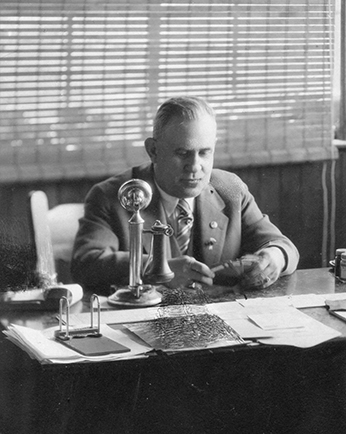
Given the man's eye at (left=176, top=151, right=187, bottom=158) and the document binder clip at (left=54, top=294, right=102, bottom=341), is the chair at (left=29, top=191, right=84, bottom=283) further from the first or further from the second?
the man's eye at (left=176, top=151, right=187, bottom=158)

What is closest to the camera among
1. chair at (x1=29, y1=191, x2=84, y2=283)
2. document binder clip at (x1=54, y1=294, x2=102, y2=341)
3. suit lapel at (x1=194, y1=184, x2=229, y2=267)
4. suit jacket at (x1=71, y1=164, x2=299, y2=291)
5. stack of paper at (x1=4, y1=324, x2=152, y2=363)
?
stack of paper at (x1=4, y1=324, x2=152, y2=363)

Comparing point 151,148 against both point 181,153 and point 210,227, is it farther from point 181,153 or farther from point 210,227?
point 210,227

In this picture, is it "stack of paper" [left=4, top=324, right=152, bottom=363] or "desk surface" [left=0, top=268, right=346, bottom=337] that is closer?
"stack of paper" [left=4, top=324, right=152, bottom=363]

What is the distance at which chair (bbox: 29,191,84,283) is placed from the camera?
1922 millimetres

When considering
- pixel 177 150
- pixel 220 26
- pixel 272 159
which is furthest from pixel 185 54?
pixel 272 159

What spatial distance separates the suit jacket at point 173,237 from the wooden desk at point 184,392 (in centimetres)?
22

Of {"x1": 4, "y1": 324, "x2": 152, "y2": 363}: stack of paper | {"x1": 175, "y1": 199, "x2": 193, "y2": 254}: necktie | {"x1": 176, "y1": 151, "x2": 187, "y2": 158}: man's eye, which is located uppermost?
{"x1": 176, "y1": 151, "x2": 187, "y2": 158}: man's eye

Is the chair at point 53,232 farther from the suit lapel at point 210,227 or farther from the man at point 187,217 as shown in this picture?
the suit lapel at point 210,227

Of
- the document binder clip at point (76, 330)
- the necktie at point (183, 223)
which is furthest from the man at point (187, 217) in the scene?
the document binder clip at point (76, 330)

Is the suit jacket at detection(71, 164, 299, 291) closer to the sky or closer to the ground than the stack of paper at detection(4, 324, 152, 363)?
closer to the sky

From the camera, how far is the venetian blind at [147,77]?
6.05 ft

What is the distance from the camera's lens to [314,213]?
226 centimetres

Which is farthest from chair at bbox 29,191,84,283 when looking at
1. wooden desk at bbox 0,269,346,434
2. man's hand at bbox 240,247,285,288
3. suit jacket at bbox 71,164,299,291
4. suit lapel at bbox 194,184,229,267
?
man's hand at bbox 240,247,285,288

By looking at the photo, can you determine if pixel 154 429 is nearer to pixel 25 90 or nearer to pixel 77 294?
pixel 77 294
